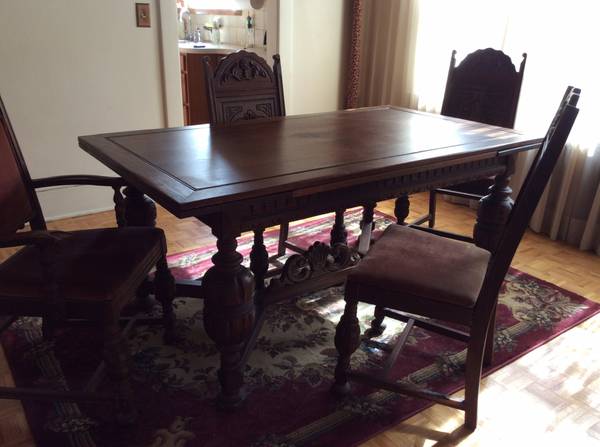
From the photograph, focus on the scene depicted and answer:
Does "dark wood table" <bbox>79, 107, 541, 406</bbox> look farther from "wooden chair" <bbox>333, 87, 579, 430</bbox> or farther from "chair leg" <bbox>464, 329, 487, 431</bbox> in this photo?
"chair leg" <bbox>464, 329, 487, 431</bbox>

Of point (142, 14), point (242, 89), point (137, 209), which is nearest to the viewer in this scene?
point (137, 209)

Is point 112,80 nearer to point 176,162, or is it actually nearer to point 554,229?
point 176,162

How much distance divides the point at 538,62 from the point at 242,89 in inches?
74.0

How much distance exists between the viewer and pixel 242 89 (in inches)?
89.1

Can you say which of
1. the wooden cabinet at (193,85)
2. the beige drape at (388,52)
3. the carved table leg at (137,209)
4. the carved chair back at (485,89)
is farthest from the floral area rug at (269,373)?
the wooden cabinet at (193,85)

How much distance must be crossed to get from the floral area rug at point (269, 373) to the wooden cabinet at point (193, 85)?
9.07ft

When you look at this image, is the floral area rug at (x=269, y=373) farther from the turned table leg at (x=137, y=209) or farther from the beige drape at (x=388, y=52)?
the beige drape at (x=388, y=52)

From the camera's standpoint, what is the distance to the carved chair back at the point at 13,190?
1.55 m

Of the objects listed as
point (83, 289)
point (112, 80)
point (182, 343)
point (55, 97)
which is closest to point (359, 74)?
point (112, 80)

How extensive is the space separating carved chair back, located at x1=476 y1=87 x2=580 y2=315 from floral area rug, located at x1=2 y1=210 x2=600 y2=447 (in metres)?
0.52

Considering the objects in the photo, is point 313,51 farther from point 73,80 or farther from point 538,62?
point 73,80

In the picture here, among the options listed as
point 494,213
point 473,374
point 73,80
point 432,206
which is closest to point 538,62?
point 432,206

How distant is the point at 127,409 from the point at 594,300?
211cm

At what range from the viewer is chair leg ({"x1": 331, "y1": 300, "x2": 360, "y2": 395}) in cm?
155
